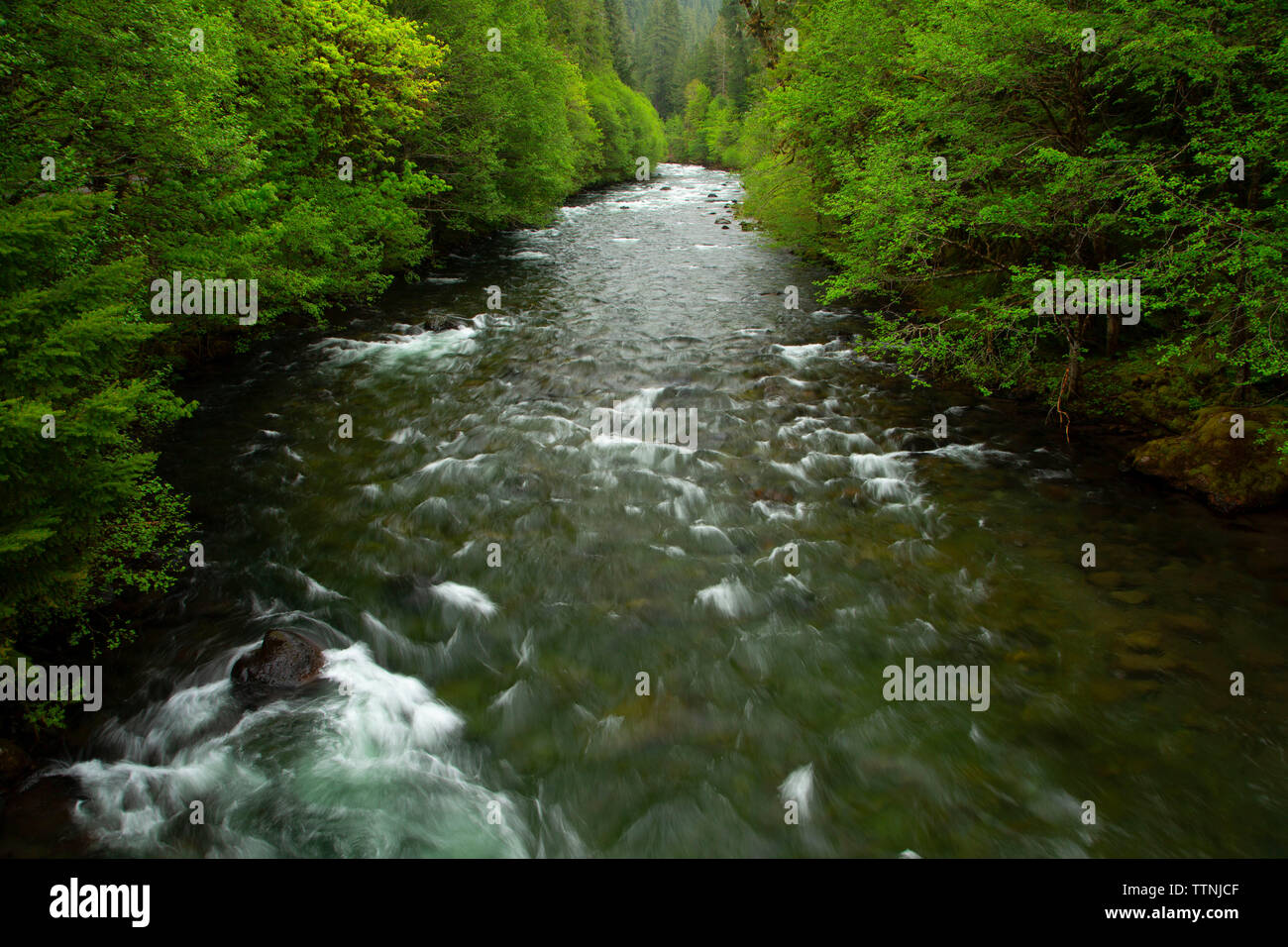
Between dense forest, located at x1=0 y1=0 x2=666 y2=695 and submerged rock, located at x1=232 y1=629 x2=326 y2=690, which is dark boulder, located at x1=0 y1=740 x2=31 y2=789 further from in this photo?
submerged rock, located at x1=232 y1=629 x2=326 y2=690

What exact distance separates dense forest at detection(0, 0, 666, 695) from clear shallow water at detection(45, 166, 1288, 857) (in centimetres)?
137

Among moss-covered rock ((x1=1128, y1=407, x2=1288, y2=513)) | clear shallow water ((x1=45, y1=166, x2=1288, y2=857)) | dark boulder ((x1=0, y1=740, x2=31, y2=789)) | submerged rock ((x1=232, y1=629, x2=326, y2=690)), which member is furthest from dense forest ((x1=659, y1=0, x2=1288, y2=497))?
dark boulder ((x1=0, y1=740, x2=31, y2=789))

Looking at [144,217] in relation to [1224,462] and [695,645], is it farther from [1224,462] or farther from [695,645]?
[1224,462]

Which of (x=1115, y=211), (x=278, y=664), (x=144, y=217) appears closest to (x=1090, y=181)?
(x=1115, y=211)

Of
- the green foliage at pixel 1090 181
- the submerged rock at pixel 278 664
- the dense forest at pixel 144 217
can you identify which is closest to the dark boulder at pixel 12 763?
the dense forest at pixel 144 217

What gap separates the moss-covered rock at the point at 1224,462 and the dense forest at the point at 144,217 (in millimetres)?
12304

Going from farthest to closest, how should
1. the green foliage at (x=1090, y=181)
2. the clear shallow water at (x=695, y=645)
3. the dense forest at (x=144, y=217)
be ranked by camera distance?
1. the green foliage at (x=1090, y=181)
2. the clear shallow water at (x=695, y=645)
3. the dense forest at (x=144, y=217)

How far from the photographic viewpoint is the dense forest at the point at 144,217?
182 inches

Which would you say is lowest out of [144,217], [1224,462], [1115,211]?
[1224,462]

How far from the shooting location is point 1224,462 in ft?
27.3

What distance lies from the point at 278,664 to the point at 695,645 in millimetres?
4242

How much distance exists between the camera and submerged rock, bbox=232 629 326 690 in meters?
5.90

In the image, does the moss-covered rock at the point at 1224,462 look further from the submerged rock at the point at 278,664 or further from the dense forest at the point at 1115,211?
the submerged rock at the point at 278,664
